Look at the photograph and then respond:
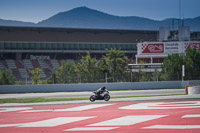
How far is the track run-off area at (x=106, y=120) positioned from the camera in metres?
15.2

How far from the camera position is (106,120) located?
57.7 feet

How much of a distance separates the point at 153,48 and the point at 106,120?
58.5 m

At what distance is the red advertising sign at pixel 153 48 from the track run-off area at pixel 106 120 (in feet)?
174

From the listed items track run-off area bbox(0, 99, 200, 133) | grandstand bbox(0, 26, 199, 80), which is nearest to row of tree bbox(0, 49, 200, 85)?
track run-off area bbox(0, 99, 200, 133)

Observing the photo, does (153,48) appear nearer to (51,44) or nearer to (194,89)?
(51,44)

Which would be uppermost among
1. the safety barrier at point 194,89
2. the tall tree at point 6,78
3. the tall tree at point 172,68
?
the tall tree at point 172,68

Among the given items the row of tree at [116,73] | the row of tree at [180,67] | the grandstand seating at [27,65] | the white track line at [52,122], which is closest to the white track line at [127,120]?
the white track line at [52,122]

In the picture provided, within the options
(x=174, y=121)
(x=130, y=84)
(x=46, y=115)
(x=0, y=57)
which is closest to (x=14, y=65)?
(x=0, y=57)

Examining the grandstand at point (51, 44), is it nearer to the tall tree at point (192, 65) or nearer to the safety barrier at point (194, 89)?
the tall tree at point (192, 65)

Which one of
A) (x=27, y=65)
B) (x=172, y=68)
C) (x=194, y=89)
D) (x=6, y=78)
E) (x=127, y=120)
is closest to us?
(x=127, y=120)

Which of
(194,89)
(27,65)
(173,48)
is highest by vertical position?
(173,48)

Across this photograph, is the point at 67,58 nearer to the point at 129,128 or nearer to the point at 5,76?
the point at 5,76

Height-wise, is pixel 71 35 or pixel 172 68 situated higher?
pixel 71 35

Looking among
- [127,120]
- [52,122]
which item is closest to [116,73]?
[127,120]
